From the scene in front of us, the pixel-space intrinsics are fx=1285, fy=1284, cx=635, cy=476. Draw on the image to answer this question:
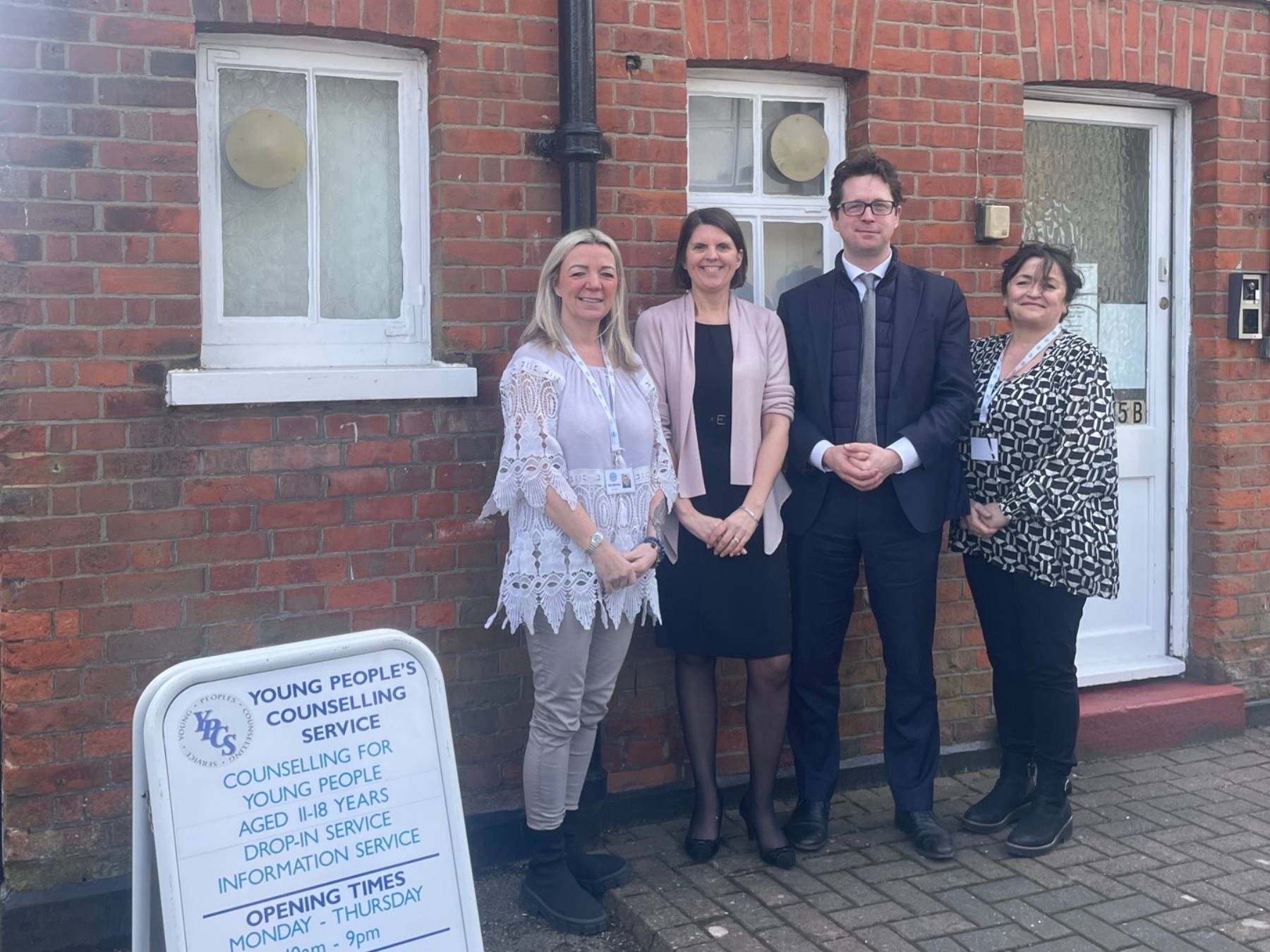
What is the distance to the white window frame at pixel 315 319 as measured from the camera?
4.01 m

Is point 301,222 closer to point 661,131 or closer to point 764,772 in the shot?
point 661,131

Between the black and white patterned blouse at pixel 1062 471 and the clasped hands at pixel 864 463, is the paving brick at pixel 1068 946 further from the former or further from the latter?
the clasped hands at pixel 864 463

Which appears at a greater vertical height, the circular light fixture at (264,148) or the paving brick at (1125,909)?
the circular light fixture at (264,148)

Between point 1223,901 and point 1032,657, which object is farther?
point 1032,657

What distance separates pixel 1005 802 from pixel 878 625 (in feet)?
2.74

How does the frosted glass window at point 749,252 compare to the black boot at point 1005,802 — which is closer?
the black boot at point 1005,802

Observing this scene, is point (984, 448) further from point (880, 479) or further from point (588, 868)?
point (588, 868)

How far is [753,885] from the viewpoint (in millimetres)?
4078

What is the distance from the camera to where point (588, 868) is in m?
4.06

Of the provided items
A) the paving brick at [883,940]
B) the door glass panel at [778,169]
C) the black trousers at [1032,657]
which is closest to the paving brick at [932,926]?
the paving brick at [883,940]

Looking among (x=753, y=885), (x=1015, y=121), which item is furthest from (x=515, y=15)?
(x=753, y=885)

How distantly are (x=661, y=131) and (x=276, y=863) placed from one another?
2.80 meters

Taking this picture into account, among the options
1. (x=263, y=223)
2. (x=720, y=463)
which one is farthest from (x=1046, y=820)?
(x=263, y=223)

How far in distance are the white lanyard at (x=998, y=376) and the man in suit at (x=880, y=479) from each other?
0.14 metres
